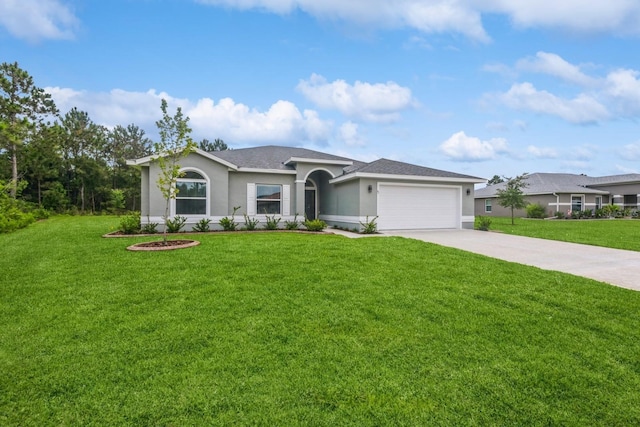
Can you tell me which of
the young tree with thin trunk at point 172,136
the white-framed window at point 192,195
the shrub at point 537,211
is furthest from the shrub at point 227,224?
the shrub at point 537,211

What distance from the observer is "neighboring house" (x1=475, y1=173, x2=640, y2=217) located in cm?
2730

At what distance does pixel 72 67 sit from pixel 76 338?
48.9 feet

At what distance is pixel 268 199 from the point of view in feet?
50.4

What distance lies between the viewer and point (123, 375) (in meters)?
3.02

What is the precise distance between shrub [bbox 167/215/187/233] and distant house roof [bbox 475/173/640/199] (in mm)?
25108

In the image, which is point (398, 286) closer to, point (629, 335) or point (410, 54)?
point (629, 335)

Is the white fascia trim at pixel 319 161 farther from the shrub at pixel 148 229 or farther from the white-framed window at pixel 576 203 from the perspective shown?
the white-framed window at pixel 576 203

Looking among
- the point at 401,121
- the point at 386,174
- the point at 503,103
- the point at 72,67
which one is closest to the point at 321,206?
the point at 386,174

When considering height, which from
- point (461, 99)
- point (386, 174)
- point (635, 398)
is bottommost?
point (635, 398)

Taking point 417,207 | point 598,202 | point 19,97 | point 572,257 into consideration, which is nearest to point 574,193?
point 598,202

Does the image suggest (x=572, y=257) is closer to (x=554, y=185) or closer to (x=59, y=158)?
(x=554, y=185)

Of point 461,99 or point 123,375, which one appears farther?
point 461,99

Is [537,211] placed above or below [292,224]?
above

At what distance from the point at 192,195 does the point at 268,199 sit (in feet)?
10.9
